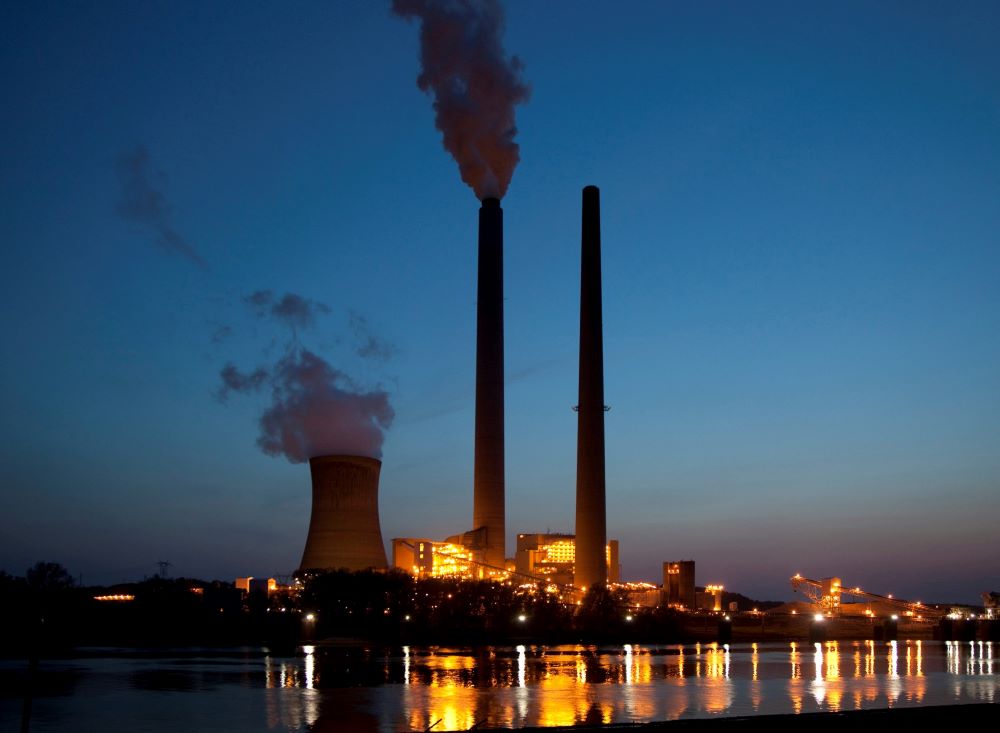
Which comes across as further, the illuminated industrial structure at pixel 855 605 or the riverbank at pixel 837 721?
the illuminated industrial structure at pixel 855 605

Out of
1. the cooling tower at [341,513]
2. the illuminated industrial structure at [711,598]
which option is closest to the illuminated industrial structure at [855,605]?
the illuminated industrial structure at [711,598]

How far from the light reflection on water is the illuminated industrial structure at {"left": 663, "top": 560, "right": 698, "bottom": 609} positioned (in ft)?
212

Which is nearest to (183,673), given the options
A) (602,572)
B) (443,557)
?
(602,572)

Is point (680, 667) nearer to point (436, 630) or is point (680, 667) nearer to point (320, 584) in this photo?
point (436, 630)

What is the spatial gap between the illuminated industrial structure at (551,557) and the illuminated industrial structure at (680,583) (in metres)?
5.61

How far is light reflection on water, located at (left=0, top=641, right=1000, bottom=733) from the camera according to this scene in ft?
68.8

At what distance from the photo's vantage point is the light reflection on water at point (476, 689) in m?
21.0

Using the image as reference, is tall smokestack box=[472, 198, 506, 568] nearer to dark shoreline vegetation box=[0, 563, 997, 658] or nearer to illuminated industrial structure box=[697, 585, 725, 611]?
dark shoreline vegetation box=[0, 563, 997, 658]

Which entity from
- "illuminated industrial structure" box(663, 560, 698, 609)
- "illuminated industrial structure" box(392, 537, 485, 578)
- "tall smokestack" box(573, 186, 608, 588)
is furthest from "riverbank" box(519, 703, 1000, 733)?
"illuminated industrial structure" box(663, 560, 698, 609)

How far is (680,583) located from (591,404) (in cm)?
4481

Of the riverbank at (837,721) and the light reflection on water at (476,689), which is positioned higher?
the riverbank at (837,721)

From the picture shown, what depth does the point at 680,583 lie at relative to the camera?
11081cm

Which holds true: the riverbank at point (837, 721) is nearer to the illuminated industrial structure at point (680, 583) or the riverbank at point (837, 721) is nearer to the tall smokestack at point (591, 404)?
the tall smokestack at point (591, 404)

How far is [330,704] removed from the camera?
23.4m
